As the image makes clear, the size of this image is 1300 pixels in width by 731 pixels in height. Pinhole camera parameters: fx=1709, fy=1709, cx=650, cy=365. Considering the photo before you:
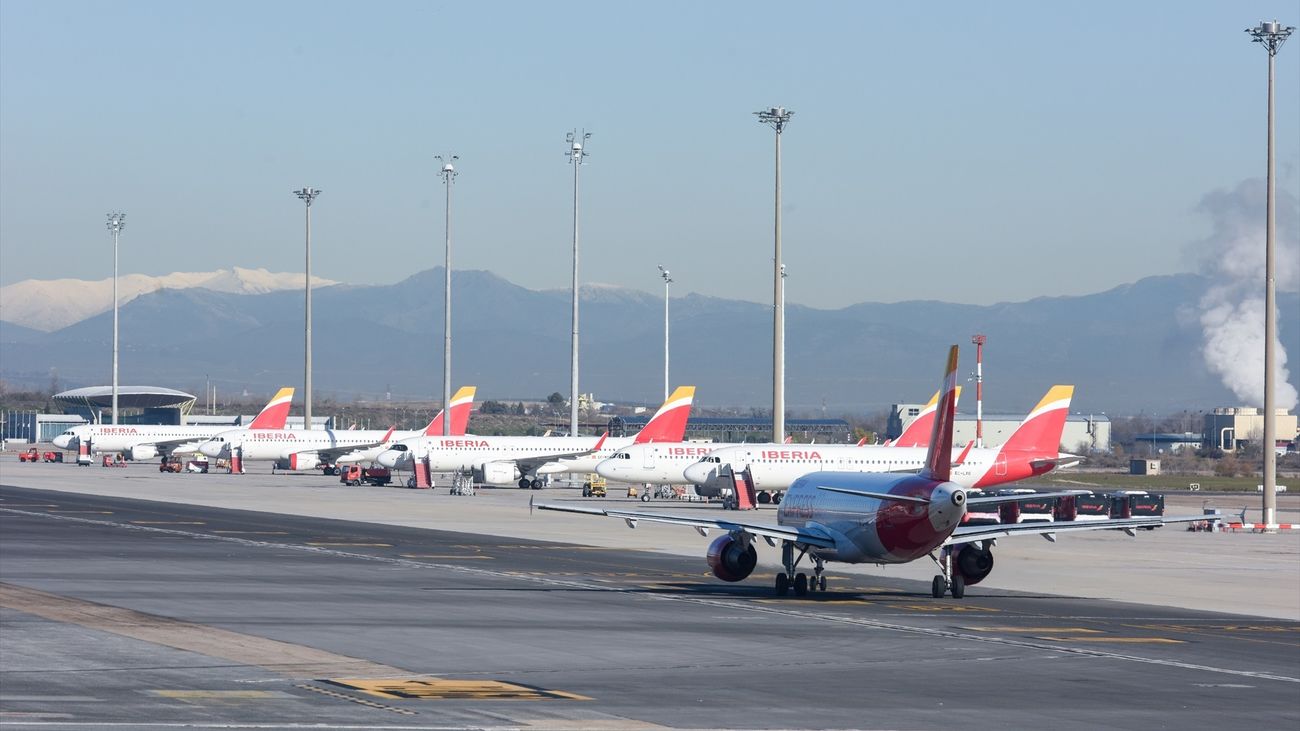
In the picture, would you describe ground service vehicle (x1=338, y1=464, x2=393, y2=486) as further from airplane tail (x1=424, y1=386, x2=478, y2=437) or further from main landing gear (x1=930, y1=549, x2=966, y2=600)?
main landing gear (x1=930, y1=549, x2=966, y2=600)

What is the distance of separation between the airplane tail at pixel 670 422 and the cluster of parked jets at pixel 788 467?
0.29ft

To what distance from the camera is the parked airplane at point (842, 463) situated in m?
87.6

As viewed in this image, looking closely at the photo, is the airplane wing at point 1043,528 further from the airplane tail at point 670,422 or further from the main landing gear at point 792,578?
the airplane tail at point 670,422

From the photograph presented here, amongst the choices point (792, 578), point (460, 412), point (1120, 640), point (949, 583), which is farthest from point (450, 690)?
point (460, 412)

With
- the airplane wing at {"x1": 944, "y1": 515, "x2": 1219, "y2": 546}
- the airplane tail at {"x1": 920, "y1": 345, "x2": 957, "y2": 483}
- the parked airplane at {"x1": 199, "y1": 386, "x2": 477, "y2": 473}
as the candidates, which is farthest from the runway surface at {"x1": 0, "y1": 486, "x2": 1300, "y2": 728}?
the parked airplane at {"x1": 199, "y1": 386, "x2": 477, "y2": 473}

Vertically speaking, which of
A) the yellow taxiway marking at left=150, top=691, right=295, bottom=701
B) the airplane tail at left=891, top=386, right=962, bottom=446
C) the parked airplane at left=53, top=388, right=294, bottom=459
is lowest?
the yellow taxiway marking at left=150, top=691, right=295, bottom=701

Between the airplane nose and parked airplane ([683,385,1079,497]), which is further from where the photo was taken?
the airplane nose

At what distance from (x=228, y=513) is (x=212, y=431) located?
67.7 metres

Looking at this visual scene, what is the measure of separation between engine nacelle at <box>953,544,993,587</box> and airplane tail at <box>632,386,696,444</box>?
67.1m

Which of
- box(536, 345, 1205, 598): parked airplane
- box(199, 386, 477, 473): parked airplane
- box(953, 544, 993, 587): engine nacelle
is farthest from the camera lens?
box(199, 386, 477, 473): parked airplane

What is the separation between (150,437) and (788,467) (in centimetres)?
6655

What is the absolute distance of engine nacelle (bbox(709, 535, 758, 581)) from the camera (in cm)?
3966

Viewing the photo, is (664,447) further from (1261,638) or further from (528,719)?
(528,719)

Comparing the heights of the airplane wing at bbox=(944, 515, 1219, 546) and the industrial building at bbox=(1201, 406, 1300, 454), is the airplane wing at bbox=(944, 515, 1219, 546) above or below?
below
